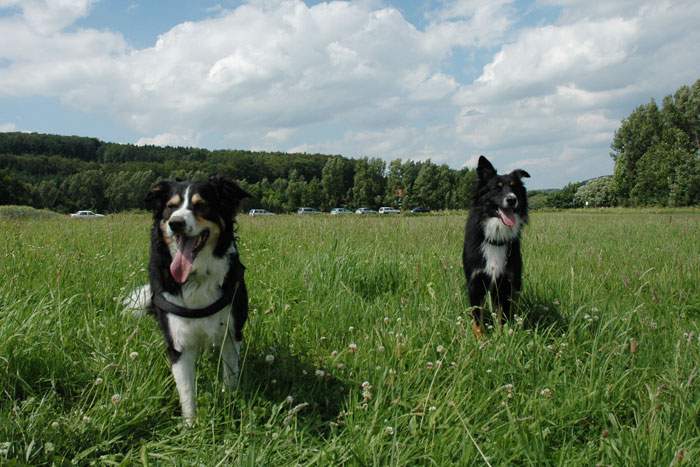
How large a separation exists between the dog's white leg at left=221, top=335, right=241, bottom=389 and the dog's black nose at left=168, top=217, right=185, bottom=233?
730mm

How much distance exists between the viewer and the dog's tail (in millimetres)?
3295

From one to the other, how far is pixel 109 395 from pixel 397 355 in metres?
1.57

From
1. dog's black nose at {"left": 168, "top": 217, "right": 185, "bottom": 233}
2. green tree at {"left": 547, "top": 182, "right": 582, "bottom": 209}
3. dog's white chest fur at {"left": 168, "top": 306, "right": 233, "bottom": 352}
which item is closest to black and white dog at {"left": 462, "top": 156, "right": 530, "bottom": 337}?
dog's white chest fur at {"left": 168, "top": 306, "right": 233, "bottom": 352}

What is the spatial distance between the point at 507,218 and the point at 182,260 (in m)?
3.24

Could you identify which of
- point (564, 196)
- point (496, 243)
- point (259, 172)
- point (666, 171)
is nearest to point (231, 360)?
point (496, 243)

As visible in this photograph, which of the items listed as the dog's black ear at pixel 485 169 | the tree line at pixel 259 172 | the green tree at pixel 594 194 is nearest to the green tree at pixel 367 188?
the tree line at pixel 259 172

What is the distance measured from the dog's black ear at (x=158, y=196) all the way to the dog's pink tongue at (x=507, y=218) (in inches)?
126

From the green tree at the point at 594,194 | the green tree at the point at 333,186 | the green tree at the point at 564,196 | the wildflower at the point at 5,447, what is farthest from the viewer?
the green tree at the point at 564,196

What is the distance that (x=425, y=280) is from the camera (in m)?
4.84

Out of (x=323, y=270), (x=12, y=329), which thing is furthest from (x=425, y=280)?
(x=12, y=329)

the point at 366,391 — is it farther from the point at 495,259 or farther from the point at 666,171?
the point at 666,171

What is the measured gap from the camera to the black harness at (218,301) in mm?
2559

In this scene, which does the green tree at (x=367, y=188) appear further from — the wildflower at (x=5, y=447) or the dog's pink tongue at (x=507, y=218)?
the wildflower at (x=5, y=447)

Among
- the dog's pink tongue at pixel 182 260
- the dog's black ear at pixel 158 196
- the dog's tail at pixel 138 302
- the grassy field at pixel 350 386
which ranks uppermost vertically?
the dog's black ear at pixel 158 196
